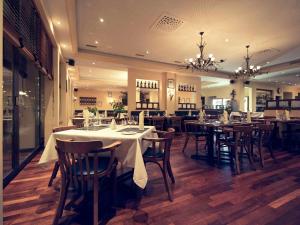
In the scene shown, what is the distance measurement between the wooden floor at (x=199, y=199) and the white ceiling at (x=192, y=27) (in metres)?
3.46

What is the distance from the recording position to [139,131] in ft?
7.93

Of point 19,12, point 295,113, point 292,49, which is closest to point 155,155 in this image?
point 19,12

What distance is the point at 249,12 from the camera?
397 centimetres

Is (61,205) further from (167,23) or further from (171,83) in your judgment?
(171,83)

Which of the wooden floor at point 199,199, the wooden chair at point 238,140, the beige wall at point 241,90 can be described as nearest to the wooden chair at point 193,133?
the wooden chair at point 238,140

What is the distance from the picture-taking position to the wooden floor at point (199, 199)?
1.77 m

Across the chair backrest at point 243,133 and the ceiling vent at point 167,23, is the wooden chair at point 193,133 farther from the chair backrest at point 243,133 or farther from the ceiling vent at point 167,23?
the ceiling vent at point 167,23

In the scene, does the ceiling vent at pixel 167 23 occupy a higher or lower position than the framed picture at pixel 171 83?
higher

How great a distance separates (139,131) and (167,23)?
3407 millimetres

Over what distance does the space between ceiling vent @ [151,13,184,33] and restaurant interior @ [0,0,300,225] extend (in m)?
0.04

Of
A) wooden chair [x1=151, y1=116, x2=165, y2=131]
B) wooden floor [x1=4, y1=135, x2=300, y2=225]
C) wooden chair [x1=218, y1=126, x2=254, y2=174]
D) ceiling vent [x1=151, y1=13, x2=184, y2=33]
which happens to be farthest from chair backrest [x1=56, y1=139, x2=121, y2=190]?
wooden chair [x1=151, y1=116, x2=165, y2=131]

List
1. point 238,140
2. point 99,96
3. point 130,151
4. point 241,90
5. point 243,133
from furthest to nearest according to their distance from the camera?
point 99,96
point 241,90
point 243,133
point 238,140
point 130,151

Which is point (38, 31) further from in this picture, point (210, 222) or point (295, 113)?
point (295, 113)

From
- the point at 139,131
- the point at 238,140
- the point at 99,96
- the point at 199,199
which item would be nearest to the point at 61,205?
the point at 139,131
